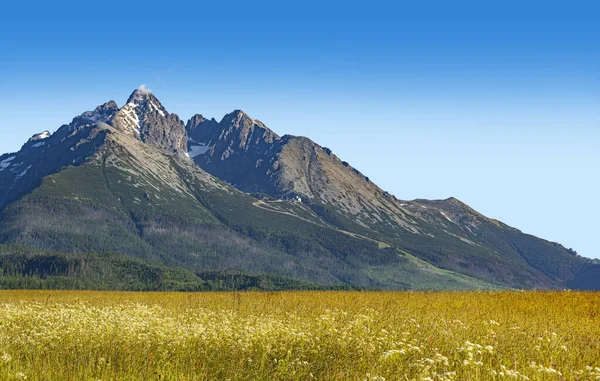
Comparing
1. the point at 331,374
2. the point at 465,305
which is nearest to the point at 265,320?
the point at 331,374

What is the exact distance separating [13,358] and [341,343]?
9.74m

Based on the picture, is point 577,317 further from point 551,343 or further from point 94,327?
point 94,327

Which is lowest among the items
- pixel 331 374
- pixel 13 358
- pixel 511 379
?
pixel 13 358

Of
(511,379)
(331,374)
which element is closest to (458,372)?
(511,379)

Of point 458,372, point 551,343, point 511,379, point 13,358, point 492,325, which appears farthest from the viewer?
point 492,325

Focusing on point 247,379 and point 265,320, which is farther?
point 265,320

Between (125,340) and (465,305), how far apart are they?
19415mm

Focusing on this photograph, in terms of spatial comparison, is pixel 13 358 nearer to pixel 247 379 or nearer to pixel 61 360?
pixel 61 360

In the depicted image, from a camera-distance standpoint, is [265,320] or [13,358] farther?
[265,320]

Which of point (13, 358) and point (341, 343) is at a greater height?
point (341, 343)

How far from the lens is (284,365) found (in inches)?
640

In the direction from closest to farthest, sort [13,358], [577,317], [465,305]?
[13,358] → [577,317] → [465,305]

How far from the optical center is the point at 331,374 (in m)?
16.3

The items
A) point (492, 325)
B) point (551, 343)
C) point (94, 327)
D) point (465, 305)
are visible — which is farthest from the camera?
point (465, 305)
